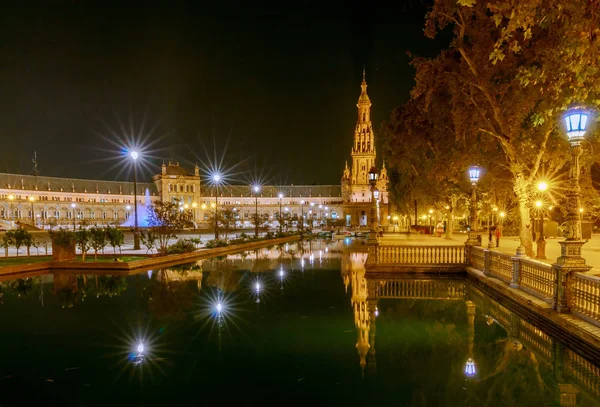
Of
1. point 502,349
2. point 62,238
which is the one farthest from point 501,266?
point 62,238

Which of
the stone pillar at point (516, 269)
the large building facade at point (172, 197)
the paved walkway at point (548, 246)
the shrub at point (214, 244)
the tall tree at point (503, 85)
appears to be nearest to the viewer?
the stone pillar at point (516, 269)

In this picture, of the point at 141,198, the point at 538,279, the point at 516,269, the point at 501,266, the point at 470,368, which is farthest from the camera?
the point at 141,198

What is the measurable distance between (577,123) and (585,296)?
13.1ft

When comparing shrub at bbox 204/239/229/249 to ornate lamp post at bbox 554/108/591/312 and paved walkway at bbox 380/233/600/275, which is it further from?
ornate lamp post at bbox 554/108/591/312

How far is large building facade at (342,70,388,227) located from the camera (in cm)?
11606

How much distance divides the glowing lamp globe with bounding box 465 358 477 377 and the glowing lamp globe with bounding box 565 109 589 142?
19.0 ft

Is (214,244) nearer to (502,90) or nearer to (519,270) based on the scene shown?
(502,90)

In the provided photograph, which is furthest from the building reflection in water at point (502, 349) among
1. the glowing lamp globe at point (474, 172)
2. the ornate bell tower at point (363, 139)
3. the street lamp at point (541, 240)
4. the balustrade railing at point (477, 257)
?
the ornate bell tower at point (363, 139)

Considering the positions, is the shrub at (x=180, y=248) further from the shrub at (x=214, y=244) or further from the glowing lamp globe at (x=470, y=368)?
the glowing lamp globe at (x=470, y=368)

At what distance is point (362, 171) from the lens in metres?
120

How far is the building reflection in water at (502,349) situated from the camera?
6.84m

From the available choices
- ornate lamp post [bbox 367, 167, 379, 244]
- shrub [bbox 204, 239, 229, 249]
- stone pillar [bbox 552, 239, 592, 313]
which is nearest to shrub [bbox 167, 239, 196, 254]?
shrub [bbox 204, 239, 229, 249]

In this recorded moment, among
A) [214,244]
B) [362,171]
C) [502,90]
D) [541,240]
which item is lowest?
[214,244]

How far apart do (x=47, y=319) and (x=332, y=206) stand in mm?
133949
